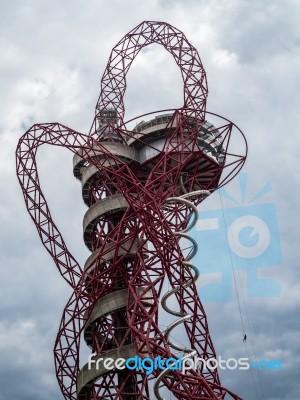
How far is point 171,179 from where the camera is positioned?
56.2 m

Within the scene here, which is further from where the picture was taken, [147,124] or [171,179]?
[147,124]

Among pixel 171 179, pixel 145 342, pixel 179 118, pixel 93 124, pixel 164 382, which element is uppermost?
pixel 93 124

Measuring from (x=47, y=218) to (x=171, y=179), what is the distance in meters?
13.1

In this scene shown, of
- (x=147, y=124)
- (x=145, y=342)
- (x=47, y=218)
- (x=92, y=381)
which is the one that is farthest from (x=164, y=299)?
(x=147, y=124)

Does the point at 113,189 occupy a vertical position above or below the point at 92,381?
above

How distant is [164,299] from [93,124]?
2408cm

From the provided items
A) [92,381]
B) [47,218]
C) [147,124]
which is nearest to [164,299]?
[92,381]

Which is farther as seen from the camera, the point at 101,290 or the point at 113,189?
the point at 113,189

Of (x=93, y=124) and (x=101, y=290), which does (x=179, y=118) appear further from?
(x=101, y=290)

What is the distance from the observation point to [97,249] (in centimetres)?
5706

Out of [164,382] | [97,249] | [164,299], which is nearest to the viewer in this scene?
[164,382]

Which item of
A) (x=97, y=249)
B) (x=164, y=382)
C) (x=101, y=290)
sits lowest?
(x=164, y=382)

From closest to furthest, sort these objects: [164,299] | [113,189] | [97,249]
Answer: [164,299], [97,249], [113,189]

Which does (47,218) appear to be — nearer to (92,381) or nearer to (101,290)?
(101,290)
